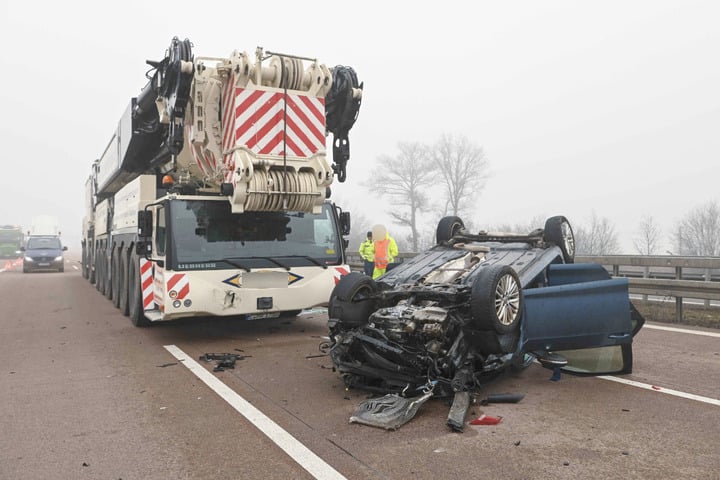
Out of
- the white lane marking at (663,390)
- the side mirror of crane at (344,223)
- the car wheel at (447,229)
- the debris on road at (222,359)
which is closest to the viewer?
the white lane marking at (663,390)

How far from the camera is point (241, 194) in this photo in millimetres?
7078

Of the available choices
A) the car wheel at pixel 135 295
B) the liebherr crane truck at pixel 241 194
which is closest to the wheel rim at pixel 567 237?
the liebherr crane truck at pixel 241 194

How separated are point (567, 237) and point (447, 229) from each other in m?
1.39

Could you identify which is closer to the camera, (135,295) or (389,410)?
(389,410)

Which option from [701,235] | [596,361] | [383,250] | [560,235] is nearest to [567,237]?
[560,235]

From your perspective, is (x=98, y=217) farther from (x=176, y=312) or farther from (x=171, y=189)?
(x=176, y=312)

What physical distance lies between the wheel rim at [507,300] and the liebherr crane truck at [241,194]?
3312mm

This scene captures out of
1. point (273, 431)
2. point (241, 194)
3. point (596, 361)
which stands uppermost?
point (241, 194)

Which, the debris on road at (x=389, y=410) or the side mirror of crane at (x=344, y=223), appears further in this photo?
the side mirror of crane at (x=344, y=223)

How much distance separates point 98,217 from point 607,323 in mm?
13916

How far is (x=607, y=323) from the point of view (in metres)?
5.12

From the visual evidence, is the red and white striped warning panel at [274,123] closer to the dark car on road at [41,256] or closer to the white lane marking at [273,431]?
the white lane marking at [273,431]

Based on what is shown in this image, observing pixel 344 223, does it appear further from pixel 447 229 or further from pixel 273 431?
pixel 273 431

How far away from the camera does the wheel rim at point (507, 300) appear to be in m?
4.77
